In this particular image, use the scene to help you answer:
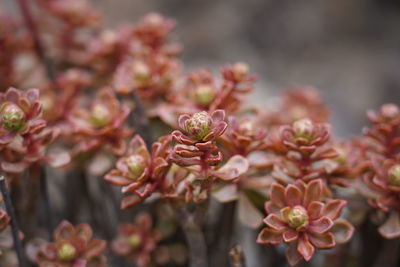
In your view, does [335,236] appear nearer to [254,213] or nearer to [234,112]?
[254,213]

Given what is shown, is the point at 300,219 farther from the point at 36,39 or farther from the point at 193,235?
the point at 36,39

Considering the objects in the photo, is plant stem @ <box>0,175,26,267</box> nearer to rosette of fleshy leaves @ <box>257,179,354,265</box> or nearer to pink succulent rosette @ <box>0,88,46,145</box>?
pink succulent rosette @ <box>0,88,46,145</box>

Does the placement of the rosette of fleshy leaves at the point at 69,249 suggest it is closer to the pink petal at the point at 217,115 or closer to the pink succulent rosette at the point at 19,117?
the pink succulent rosette at the point at 19,117

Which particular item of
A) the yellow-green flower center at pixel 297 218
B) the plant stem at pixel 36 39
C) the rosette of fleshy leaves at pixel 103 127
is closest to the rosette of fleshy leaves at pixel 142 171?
the rosette of fleshy leaves at pixel 103 127

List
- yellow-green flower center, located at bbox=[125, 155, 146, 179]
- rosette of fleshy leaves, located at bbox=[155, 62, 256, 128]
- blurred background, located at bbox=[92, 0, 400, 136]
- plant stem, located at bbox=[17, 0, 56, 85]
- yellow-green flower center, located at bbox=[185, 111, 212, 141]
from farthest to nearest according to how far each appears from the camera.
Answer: blurred background, located at bbox=[92, 0, 400, 136] → plant stem, located at bbox=[17, 0, 56, 85] → rosette of fleshy leaves, located at bbox=[155, 62, 256, 128] → yellow-green flower center, located at bbox=[125, 155, 146, 179] → yellow-green flower center, located at bbox=[185, 111, 212, 141]

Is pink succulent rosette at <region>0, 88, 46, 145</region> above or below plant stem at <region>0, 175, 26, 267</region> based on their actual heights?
above

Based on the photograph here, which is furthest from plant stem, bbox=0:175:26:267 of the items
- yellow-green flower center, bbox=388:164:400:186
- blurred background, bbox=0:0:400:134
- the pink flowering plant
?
blurred background, bbox=0:0:400:134
